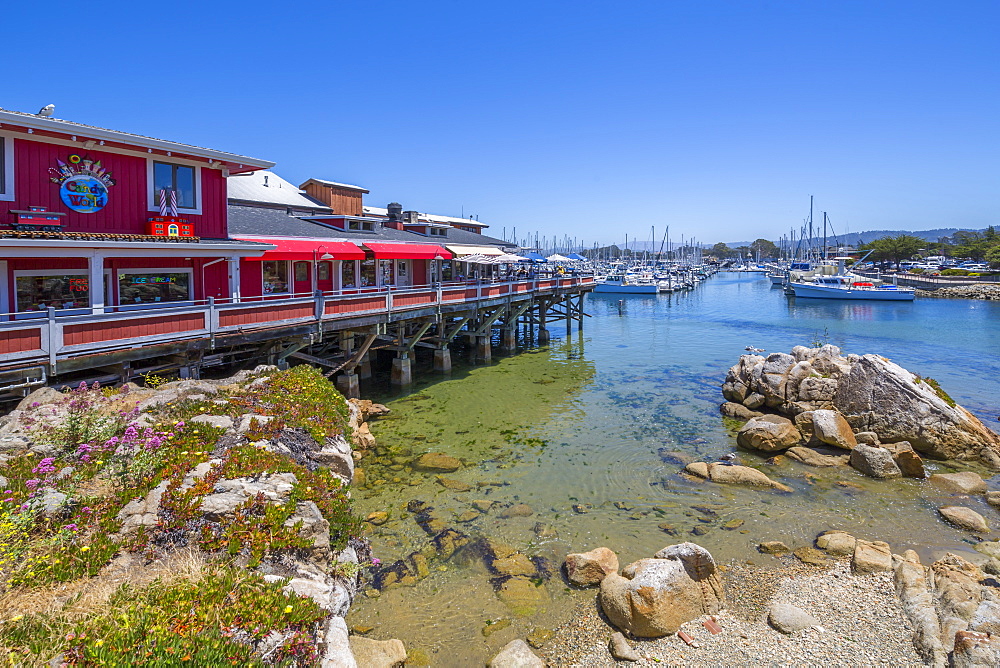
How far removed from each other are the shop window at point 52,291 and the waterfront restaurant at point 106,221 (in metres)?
0.02

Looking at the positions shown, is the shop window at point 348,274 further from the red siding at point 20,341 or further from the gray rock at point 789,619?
the gray rock at point 789,619

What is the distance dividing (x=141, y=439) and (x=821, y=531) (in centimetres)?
1330

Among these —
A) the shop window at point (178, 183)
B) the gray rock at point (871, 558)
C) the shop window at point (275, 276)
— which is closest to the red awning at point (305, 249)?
the shop window at point (275, 276)

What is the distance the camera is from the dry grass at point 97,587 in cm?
540

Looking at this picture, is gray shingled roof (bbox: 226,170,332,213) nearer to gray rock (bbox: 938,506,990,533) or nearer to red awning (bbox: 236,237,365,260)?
red awning (bbox: 236,237,365,260)

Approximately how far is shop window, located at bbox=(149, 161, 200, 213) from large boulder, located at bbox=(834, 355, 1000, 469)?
22.6 m

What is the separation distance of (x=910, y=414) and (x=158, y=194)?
24.0 metres

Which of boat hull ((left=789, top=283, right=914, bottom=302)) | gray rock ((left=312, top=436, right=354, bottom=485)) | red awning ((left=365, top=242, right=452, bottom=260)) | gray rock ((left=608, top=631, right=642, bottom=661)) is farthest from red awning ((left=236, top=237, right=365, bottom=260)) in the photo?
boat hull ((left=789, top=283, right=914, bottom=302))

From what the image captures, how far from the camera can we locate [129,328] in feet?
42.4

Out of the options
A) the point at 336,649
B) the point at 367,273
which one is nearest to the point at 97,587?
the point at 336,649

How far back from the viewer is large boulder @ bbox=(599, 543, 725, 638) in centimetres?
862

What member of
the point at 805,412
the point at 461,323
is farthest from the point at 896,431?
the point at 461,323

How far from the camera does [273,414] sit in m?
11.3

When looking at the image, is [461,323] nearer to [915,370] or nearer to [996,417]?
[996,417]
